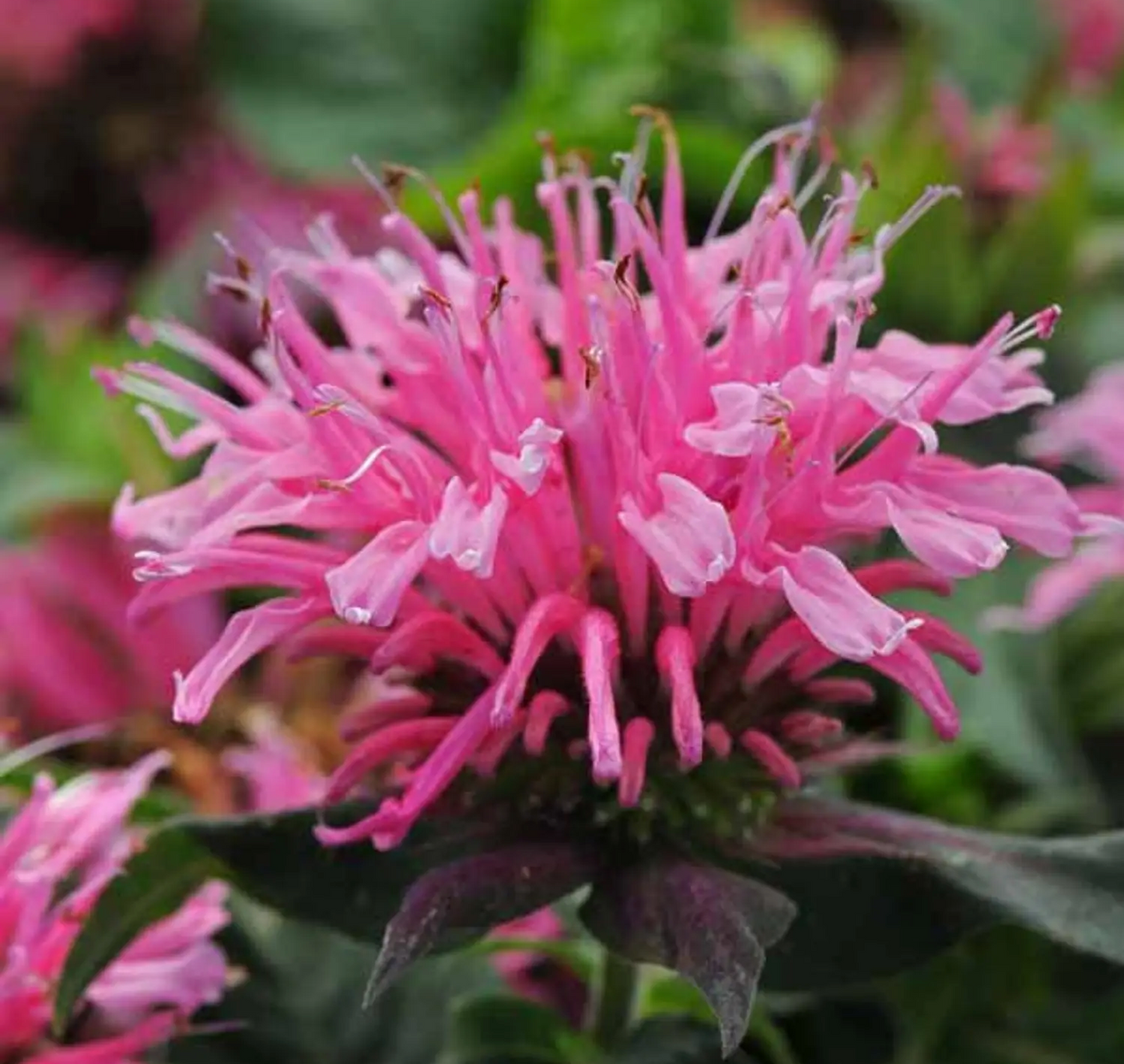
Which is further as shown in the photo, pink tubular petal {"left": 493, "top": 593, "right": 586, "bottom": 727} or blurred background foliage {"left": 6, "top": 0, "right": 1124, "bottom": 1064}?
blurred background foliage {"left": 6, "top": 0, "right": 1124, "bottom": 1064}

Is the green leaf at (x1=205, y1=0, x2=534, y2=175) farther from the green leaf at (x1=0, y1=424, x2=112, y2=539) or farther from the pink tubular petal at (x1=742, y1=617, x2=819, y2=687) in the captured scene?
the pink tubular petal at (x1=742, y1=617, x2=819, y2=687)

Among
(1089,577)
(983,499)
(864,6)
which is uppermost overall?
(983,499)

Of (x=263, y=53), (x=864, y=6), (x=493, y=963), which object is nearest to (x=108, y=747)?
(x=493, y=963)

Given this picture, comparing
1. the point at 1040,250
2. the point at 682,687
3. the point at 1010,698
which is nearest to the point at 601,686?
the point at 682,687

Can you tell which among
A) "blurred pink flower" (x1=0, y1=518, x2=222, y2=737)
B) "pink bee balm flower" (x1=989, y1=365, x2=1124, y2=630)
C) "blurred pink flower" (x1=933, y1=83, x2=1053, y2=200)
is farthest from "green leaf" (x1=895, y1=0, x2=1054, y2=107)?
"blurred pink flower" (x1=0, y1=518, x2=222, y2=737)

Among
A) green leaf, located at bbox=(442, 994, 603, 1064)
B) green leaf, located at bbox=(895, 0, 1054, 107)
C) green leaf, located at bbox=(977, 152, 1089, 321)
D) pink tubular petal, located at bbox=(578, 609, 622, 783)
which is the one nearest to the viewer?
pink tubular petal, located at bbox=(578, 609, 622, 783)

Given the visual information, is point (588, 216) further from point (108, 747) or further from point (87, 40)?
point (87, 40)

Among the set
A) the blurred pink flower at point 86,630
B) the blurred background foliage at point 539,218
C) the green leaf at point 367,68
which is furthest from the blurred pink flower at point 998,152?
the blurred pink flower at point 86,630
